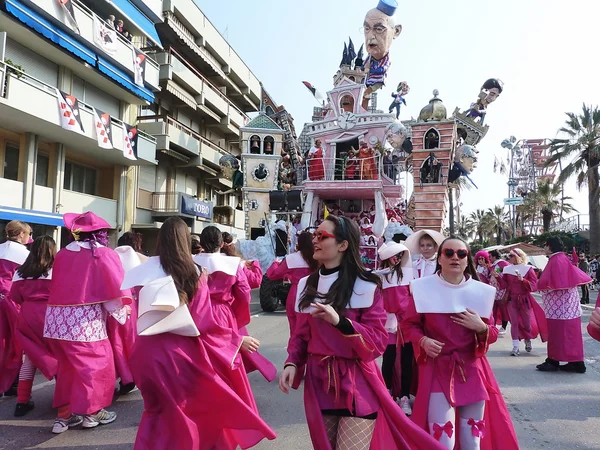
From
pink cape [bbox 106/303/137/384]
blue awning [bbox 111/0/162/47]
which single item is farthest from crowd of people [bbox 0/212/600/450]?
blue awning [bbox 111/0/162/47]

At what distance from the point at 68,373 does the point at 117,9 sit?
59.5 feet

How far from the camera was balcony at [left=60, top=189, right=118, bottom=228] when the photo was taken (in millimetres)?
17250

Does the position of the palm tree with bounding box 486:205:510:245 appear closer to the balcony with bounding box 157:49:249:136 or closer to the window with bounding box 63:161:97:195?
the balcony with bounding box 157:49:249:136

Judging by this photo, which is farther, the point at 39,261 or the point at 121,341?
the point at 121,341

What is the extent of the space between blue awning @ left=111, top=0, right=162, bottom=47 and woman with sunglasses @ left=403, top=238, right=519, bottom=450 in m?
19.4

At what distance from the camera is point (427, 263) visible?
17.9 ft

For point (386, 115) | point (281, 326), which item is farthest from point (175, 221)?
point (386, 115)

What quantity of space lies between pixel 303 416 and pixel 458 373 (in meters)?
2.30

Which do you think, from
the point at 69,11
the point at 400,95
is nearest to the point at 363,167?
the point at 400,95

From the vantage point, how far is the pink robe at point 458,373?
293 centimetres

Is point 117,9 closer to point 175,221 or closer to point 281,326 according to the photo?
point 281,326

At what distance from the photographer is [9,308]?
5438mm

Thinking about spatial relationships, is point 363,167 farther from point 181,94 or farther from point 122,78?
point 181,94

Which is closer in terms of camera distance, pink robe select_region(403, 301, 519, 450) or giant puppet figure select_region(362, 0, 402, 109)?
pink robe select_region(403, 301, 519, 450)
